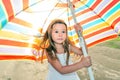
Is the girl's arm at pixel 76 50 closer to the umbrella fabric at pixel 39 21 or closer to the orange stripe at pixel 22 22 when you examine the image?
the umbrella fabric at pixel 39 21

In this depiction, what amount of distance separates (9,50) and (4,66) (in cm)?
391

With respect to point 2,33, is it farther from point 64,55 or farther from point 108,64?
point 108,64

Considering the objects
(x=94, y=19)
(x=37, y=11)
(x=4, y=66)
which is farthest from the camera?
(x=4, y=66)

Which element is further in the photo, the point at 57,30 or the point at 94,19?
the point at 94,19

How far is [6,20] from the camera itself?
349cm

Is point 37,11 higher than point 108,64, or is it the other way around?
point 37,11

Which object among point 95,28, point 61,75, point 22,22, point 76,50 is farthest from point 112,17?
point 22,22

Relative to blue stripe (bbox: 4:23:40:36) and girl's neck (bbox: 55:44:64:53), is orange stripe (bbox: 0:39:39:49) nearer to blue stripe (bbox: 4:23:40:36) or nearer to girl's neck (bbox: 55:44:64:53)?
blue stripe (bbox: 4:23:40:36)

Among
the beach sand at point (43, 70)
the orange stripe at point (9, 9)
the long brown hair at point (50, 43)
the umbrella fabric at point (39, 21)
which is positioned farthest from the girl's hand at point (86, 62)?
the beach sand at point (43, 70)

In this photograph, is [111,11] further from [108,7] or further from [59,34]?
[59,34]

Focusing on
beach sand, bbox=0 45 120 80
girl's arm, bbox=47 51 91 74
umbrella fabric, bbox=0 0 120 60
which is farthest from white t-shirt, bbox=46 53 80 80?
beach sand, bbox=0 45 120 80

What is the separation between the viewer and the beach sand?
22.6ft

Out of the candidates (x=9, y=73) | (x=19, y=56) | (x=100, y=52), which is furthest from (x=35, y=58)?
(x=100, y=52)

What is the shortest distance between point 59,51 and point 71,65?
1.13 feet
